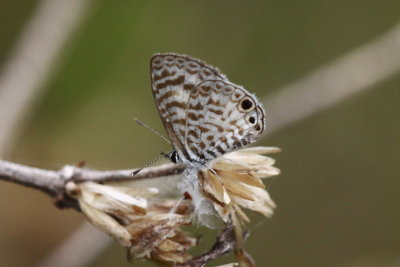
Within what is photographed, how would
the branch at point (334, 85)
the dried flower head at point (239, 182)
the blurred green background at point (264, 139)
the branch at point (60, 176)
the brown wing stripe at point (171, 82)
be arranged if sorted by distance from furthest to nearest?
the blurred green background at point (264, 139)
the branch at point (334, 85)
the brown wing stripe at point (171, 82)
the dried flower head at point (239, 182)
the branch at point (60, 176)

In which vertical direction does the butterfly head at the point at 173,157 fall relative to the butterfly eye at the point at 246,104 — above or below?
below

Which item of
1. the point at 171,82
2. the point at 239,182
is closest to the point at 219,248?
the point at 239,182

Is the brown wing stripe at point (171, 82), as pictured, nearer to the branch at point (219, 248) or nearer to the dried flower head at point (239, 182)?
the dried flower head at point (239, 182)

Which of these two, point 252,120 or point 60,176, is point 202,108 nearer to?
point 252,120

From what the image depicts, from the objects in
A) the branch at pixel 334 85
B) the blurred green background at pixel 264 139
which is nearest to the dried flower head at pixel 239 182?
the branch at pixel 334 85

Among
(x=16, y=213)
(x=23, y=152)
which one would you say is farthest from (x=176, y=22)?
(x=16, y=213)

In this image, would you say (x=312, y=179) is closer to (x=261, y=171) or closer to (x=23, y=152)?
(x=23, y=152)
